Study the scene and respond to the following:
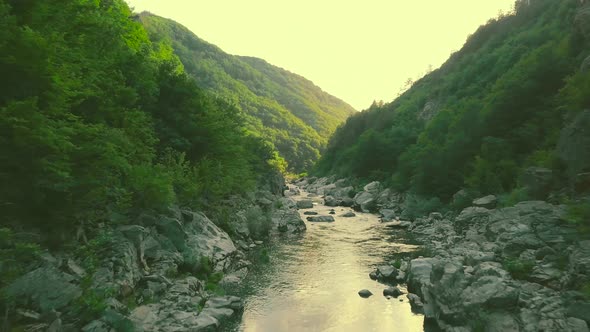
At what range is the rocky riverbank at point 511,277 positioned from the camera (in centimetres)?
1301

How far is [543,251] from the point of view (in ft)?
54.8

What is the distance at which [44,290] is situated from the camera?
1112 cm

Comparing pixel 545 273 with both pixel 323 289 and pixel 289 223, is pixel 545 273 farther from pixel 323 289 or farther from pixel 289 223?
pixel 289 223

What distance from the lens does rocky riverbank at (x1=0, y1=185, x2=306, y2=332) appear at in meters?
11.0

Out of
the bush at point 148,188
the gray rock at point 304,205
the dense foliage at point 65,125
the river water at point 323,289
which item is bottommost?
the gray rock at point 304,205

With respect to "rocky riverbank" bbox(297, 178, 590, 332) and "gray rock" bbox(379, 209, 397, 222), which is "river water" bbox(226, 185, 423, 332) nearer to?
"rocky riverbank" bbox(297, 178, 590, 332)


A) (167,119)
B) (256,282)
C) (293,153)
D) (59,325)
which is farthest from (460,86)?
(293,153)

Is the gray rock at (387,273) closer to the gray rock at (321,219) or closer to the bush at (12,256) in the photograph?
the bush at (12,256)

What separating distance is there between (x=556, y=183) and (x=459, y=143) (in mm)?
20194

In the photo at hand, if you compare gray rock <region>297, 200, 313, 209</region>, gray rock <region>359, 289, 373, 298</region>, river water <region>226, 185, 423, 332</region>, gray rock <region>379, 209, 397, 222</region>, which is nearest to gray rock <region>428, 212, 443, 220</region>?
gray rock <region>379, 209, 397, 222</region>

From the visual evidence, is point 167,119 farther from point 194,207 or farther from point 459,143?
point 459,143

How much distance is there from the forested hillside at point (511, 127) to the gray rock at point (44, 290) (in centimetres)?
2267

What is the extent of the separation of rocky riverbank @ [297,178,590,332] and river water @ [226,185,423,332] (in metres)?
1.28

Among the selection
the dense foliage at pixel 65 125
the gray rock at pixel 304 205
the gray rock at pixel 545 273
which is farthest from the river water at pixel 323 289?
the gray rock at pixel 304 205
